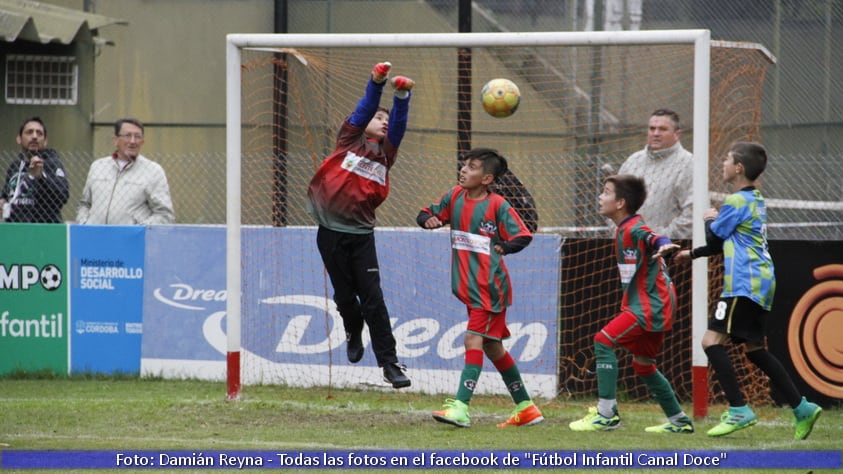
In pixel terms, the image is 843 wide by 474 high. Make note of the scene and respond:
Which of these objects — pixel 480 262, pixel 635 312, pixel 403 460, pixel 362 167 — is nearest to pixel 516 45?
pixel 362 167

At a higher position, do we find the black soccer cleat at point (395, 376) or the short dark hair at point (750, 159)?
the short dark hair at point (750, 159)

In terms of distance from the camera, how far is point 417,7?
15.8 meters

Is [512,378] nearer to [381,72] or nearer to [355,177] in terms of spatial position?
[355,177]

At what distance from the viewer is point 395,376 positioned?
847cm

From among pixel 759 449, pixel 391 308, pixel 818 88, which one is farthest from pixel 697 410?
pixel 818 88

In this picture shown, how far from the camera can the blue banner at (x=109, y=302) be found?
37.8 ft

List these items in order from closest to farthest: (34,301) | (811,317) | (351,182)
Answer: (351,182), (811,317), (34,301)

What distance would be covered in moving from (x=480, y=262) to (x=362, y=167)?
42.9 inches

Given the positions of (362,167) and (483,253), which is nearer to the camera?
(483,253)

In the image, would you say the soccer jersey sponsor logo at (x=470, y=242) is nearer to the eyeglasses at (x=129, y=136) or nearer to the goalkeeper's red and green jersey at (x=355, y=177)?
the goalkeeper's red and green jersey at (x=355, y=177)

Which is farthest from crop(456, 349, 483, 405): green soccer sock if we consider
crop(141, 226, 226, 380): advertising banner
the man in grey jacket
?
crop(141, 226, 226, 380): advertising banner

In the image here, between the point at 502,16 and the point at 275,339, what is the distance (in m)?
6.14

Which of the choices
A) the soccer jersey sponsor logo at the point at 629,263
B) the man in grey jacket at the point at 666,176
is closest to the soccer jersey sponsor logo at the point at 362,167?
the soccer jersey sponsor logo at the point at 629,263

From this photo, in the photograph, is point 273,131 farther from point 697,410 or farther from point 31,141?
point 697,410
